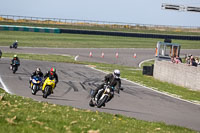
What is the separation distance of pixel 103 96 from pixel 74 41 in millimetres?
57937

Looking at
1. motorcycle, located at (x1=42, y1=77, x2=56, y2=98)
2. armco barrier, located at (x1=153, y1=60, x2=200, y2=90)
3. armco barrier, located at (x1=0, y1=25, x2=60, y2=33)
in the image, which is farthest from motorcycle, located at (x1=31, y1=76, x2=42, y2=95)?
armco barrier, located at (x1=0, y1=25, x2=60, y2=33)

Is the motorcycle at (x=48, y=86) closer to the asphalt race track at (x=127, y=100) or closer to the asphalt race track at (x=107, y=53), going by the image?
the asphalt race track at (x=127, y=100)

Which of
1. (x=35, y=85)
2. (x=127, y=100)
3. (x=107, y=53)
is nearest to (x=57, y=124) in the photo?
(x=35, y=85)

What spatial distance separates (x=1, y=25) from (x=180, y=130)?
6774 cm

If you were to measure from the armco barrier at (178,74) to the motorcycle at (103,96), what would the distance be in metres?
12.1

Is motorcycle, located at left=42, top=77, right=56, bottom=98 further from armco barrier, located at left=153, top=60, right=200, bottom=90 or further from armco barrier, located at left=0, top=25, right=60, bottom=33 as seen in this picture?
armco barrier, located at left=0, top=25, right=60, bottom=33

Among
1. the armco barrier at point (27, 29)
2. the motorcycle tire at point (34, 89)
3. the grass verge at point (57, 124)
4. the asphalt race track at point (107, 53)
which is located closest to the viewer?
the grass verge at point (57, 124)

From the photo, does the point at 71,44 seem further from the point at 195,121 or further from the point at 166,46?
the point at 195,121

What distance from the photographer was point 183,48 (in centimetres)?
7362

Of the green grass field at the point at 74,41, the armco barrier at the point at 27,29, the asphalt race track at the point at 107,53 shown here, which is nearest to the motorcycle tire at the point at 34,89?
the asphalt race track at the point at 107,53

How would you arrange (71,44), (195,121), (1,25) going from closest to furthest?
(195,121) < (71,44) < (1,25)

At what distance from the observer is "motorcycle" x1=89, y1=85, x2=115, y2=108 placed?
1653 centimetres

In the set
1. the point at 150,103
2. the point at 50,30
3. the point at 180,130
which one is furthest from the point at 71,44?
the point at 180,130

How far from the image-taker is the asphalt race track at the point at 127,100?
16.6 meters
